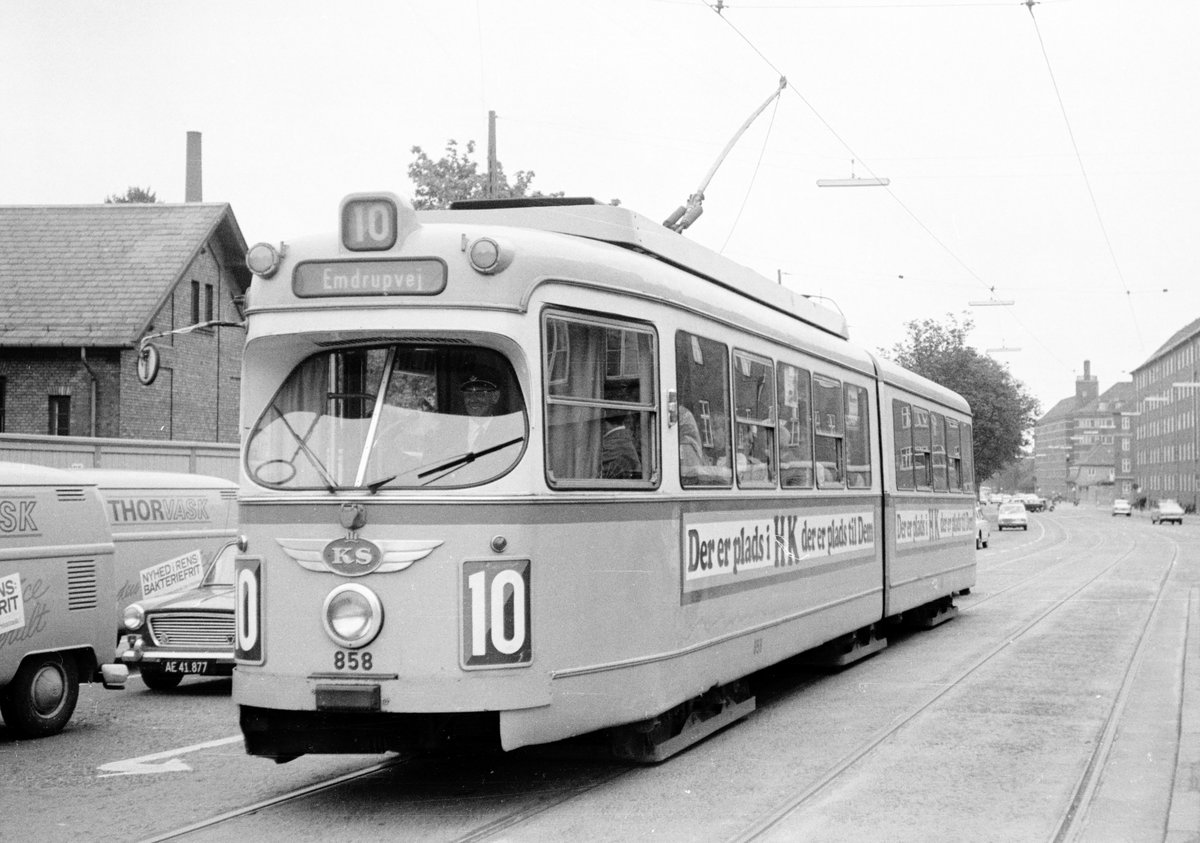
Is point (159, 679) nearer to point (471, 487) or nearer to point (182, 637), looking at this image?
point (182, 637)

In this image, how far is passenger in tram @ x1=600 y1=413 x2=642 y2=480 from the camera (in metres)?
7.67

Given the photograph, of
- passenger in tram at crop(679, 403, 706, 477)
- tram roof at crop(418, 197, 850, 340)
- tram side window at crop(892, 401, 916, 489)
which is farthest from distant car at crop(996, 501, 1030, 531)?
passenger in tram at crop(679, 403, 706, 477)

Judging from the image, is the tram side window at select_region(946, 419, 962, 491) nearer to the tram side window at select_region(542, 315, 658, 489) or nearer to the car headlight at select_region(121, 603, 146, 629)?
the car headlight at select_region(121, 603, 146, 629)

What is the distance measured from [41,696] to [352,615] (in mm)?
4570

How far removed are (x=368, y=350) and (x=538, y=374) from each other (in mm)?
905

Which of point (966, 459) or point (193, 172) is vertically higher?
point (193, 172)

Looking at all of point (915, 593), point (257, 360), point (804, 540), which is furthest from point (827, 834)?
point (915, 593)

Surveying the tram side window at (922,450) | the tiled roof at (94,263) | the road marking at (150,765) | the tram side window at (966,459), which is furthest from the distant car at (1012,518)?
the road marking at (150,765)

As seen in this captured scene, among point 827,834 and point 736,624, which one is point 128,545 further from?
point 827,834

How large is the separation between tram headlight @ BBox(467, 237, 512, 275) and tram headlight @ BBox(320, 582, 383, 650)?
171 centimetres

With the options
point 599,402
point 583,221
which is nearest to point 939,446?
point 583,221

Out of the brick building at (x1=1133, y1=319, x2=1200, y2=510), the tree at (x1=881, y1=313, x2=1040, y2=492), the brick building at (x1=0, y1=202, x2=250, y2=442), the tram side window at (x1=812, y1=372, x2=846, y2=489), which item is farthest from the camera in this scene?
the brick building at (x1=1133, y1=319, x2=1200, y2=510)

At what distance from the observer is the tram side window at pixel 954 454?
59.1 feet

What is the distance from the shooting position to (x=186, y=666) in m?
12.6
